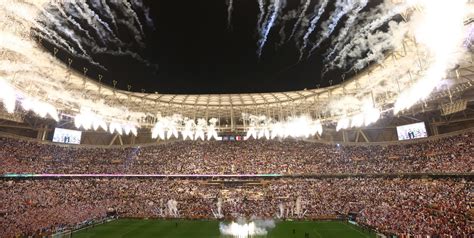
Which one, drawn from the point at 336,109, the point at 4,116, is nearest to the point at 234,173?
the point at 336,109

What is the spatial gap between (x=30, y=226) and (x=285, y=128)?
27014 millimetres

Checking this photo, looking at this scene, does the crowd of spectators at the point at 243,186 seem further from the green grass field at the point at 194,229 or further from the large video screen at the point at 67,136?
the green grass field at the point at 194,229

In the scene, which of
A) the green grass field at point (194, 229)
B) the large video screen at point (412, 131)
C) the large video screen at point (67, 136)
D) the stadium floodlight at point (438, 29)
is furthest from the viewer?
the large video screen at point (67, 136)

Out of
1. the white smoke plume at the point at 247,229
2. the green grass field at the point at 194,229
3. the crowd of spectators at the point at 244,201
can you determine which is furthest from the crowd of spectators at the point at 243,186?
the white smoke plume at the point at 247,229

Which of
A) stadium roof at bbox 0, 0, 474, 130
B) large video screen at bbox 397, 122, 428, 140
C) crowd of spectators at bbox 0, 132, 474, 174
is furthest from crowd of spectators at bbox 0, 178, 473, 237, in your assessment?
stadium roof at bbox 0, 0, 474, 130

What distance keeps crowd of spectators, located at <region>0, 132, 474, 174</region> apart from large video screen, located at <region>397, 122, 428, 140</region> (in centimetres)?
160

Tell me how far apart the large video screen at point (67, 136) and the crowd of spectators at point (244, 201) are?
9.66 metres

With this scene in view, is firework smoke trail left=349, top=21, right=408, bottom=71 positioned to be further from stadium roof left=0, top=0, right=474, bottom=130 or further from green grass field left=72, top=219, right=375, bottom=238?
green grass field left=72, top=219, right=375, bottom=238

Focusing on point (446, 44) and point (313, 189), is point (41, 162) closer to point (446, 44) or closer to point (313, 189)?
point (313, 189)

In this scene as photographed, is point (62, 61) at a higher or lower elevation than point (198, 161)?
higher

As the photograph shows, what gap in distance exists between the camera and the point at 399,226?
26.0 m

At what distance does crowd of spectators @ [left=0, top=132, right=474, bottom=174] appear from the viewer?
139ft

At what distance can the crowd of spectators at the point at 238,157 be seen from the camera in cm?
4222

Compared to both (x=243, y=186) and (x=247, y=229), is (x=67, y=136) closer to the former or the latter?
(x=243, y=186)
